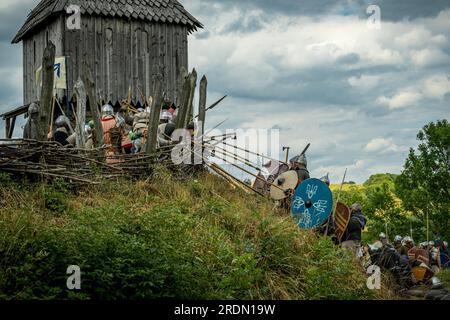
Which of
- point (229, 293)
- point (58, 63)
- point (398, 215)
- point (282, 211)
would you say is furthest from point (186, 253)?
point (398, 215)

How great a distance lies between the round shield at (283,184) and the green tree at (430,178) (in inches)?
1145

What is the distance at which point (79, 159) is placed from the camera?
16.9 meters

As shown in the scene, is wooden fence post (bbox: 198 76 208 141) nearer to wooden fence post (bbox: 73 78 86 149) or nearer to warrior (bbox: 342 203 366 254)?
wooden fence post (bbox: 73 78 86 149)

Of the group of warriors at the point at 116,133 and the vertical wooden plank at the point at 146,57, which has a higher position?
the vertical wooden plank at the point at 146,57

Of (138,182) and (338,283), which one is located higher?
(138,182)

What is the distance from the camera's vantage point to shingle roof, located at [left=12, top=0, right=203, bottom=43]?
27.3 m

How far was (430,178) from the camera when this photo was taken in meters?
48.5

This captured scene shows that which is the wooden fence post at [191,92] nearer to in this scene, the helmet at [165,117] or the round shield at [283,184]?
the helmet at [165,117]

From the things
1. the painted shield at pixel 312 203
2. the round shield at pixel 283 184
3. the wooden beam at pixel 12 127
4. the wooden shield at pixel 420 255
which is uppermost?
the wooden beam at pixel 12 127

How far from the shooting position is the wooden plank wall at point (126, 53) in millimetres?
27266

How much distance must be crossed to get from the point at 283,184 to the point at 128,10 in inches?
459

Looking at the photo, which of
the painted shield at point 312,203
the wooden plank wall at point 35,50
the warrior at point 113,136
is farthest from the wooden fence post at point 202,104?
the wooden plank wall at point 35,50
